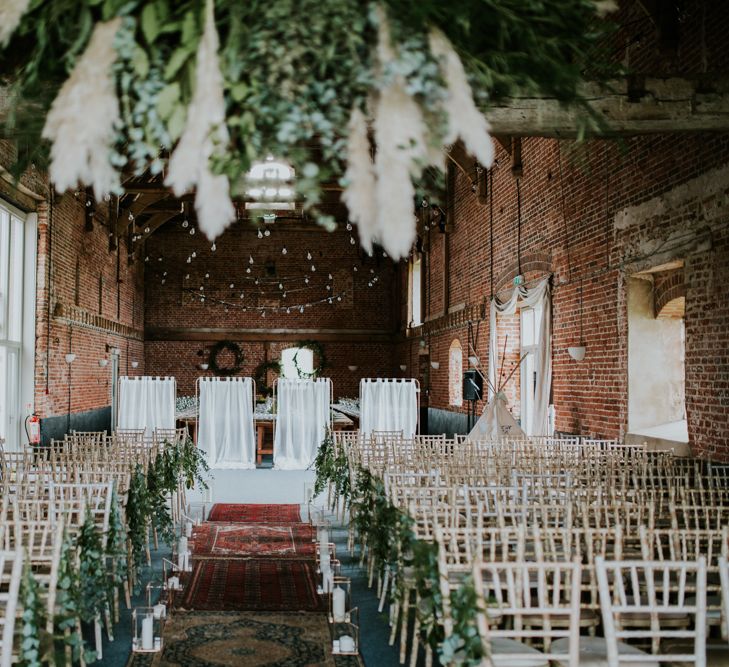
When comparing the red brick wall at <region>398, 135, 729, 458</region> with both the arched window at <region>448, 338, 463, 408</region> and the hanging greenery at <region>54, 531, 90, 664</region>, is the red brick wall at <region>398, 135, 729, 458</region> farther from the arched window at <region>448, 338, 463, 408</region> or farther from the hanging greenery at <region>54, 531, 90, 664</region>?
the hanging greenery at <region>54, 531, 90, 664</region>

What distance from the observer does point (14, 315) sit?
38.9 ft

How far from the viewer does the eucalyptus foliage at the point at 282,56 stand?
7.42ft

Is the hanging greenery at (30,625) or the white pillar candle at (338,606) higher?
the hanging greenery at (30,625)

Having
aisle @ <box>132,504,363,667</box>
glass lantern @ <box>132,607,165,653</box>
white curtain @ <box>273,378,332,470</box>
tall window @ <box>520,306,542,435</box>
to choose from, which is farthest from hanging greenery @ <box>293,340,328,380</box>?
glass lantern @ <box>132,607,165,653</box>

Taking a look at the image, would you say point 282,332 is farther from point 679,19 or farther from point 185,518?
point 679,19

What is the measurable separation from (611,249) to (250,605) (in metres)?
5.62

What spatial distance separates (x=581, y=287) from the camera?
10.0 meters

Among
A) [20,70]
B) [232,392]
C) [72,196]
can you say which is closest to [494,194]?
[232,392]

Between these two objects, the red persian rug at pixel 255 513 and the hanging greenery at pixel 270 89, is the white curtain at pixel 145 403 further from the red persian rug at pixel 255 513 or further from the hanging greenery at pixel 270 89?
the hanging greenery at pixel 270 89

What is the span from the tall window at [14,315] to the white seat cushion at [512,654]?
9.60 metres

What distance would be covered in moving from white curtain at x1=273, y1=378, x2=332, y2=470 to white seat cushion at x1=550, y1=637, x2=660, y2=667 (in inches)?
427

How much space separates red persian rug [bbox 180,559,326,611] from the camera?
5.77 metres

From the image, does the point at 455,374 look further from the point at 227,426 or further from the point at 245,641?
the point at 245,641

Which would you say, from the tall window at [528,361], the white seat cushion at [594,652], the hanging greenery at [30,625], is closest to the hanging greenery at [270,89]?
the hanging greenery at [30,625]
